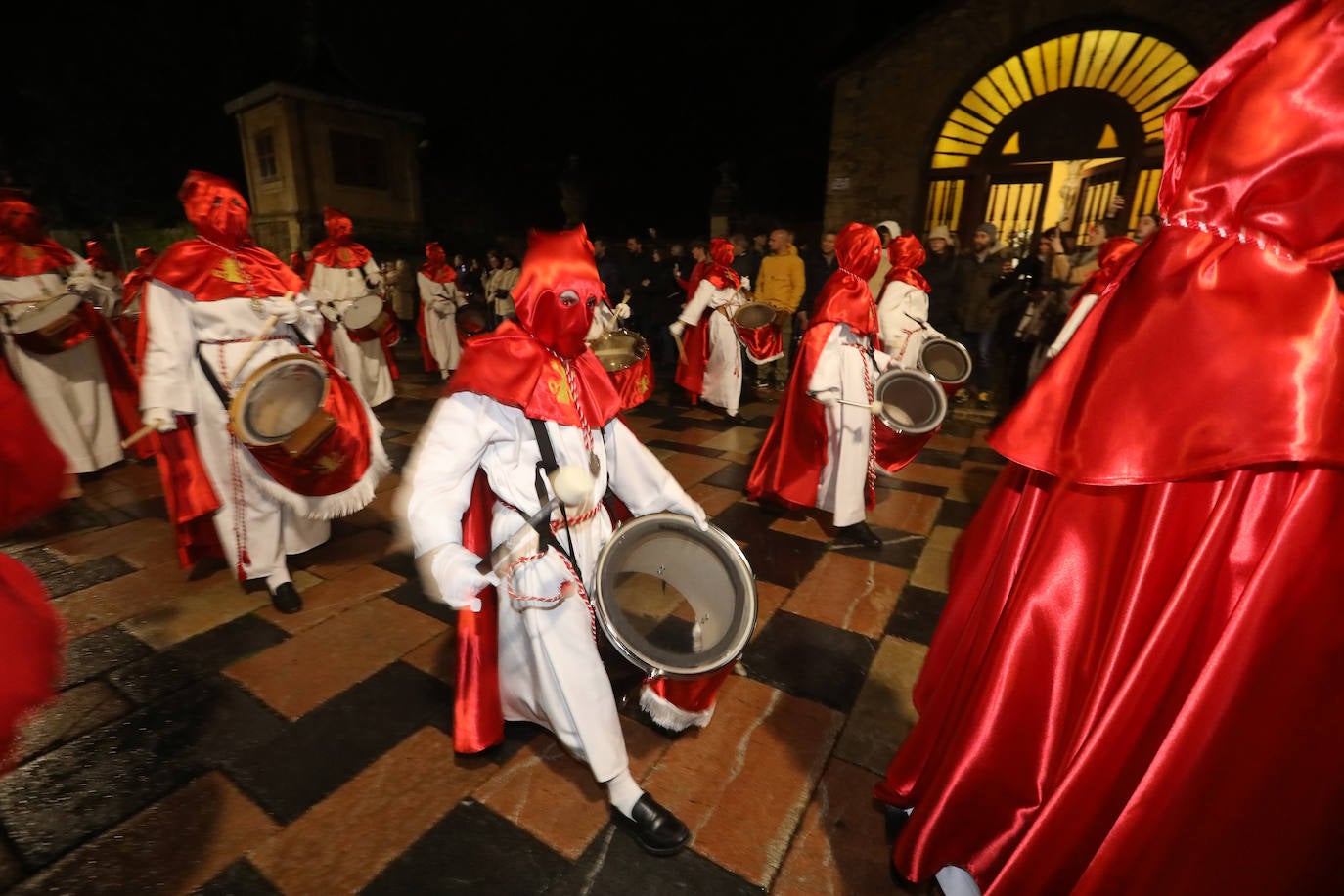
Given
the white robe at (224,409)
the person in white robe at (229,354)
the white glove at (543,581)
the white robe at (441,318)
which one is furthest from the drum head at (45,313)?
the white glove at (543,581)

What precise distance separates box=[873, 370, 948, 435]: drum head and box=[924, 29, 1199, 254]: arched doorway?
8.04 meters

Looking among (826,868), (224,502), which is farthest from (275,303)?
(826,868)

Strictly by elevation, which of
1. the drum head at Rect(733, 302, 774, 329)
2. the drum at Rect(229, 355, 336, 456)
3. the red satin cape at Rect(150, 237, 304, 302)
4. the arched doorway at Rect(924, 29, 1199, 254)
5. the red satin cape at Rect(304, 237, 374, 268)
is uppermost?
the arched doorway at Rect(924, 29, 1199, 254)

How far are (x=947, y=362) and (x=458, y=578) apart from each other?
388cm

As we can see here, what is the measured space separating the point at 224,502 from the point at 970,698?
3599mm

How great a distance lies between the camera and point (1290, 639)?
113cm

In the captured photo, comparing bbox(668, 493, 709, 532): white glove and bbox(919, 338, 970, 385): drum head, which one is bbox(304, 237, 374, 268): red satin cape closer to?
bbox(919, 338, 970, 385): drum head

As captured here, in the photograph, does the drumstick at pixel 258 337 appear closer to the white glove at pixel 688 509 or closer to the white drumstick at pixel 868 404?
the white glove at pixel 688 509

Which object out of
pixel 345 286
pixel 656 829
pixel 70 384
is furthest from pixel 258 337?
pixel 345 286

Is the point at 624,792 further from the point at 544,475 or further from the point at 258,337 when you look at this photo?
the point at 258,337

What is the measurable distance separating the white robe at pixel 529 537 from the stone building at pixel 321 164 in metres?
15.7

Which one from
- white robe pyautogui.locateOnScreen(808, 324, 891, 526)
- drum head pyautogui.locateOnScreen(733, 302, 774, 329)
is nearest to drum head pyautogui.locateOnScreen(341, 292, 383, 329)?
drum head pyautogui.locateOnScreen(733, 302, 774, 329)

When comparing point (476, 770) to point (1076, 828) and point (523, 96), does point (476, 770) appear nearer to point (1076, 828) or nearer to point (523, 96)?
point (1076, 828)

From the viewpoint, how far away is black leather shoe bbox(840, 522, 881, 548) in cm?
418
